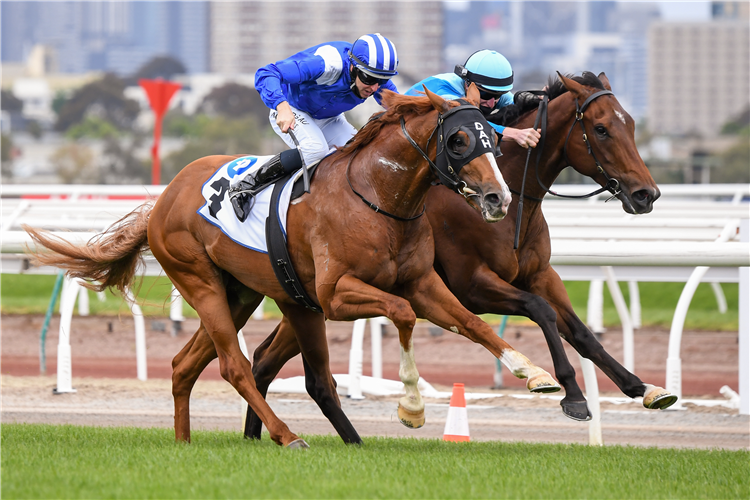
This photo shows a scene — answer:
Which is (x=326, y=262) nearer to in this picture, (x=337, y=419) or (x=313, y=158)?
(x=313, y=158)

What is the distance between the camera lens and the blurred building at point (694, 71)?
165 m

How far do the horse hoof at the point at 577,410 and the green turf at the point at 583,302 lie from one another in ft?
19.6

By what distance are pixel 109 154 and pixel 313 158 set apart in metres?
74.5

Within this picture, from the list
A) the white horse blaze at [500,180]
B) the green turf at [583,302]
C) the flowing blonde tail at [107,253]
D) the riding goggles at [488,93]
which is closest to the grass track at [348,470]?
the flowing blonde tail at [107,253]

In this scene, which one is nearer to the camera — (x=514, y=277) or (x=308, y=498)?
(x=308, y=498)

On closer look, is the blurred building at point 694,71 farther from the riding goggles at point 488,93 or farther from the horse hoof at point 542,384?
the horse hoof at point 542,384

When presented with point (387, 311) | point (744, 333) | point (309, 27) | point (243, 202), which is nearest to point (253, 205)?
point (243, 202)

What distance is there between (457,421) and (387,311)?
152 cm

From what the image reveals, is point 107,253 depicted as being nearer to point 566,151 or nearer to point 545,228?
point 545,228

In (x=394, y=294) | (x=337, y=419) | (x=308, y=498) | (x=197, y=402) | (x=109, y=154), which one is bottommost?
(x=109, y=154)

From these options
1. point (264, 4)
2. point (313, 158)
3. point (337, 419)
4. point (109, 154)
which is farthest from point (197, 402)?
point (264, 4)

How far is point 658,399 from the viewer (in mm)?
4574

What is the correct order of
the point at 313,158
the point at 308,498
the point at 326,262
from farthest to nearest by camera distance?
the point at 313,158 < the point at 326,262 < the point at 308,498

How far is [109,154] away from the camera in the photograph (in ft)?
251
